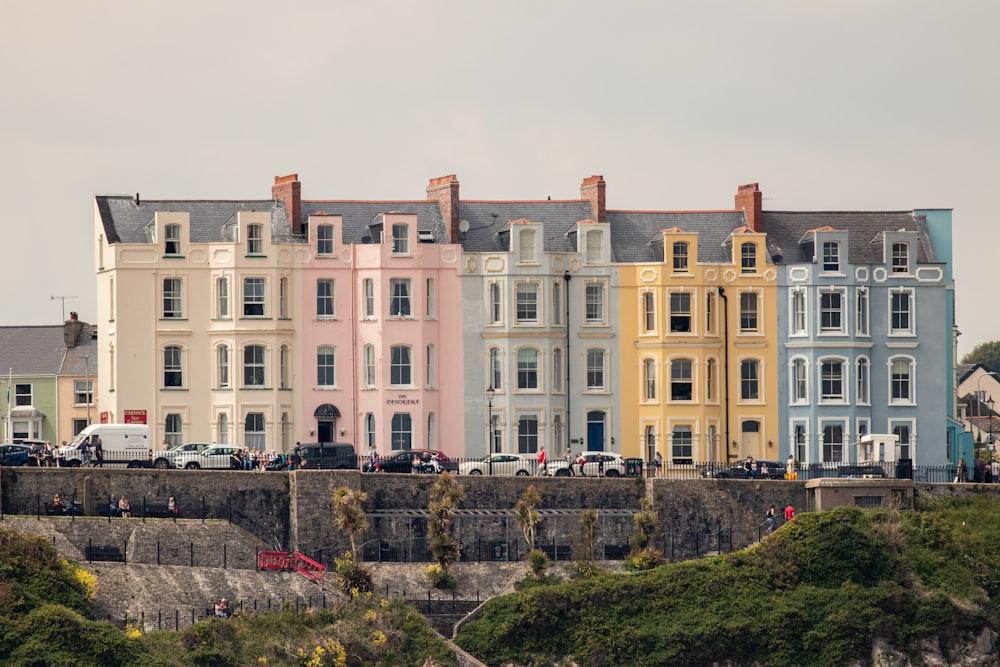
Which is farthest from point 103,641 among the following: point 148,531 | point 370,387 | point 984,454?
point 984,454

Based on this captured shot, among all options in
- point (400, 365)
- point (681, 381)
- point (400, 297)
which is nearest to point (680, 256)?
point (681, 381)

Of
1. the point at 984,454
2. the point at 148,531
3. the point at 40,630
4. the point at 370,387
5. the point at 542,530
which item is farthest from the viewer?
the point at 984,454

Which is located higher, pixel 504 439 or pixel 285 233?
pixel 285 233

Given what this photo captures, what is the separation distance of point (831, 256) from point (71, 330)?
44.8 meters

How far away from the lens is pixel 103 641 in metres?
85.2

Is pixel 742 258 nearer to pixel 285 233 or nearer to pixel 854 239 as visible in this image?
pixel 854 239

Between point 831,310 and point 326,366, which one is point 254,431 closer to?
point 326,366

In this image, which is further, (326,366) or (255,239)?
(326,366)

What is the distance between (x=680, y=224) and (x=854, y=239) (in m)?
8.34

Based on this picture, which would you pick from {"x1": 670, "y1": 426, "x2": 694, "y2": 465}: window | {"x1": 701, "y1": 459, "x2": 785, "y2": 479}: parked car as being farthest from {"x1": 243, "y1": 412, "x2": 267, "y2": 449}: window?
{"x1": 701, "y1": 459, "x2": 785, "y2": 479}: parked car

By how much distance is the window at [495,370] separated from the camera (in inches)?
4498

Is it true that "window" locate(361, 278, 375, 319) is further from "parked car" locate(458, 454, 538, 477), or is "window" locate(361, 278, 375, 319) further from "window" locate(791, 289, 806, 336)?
"window" locate(791, 289, 806, 336)

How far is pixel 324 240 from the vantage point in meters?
114

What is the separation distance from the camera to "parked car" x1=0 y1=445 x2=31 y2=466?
99938mm
